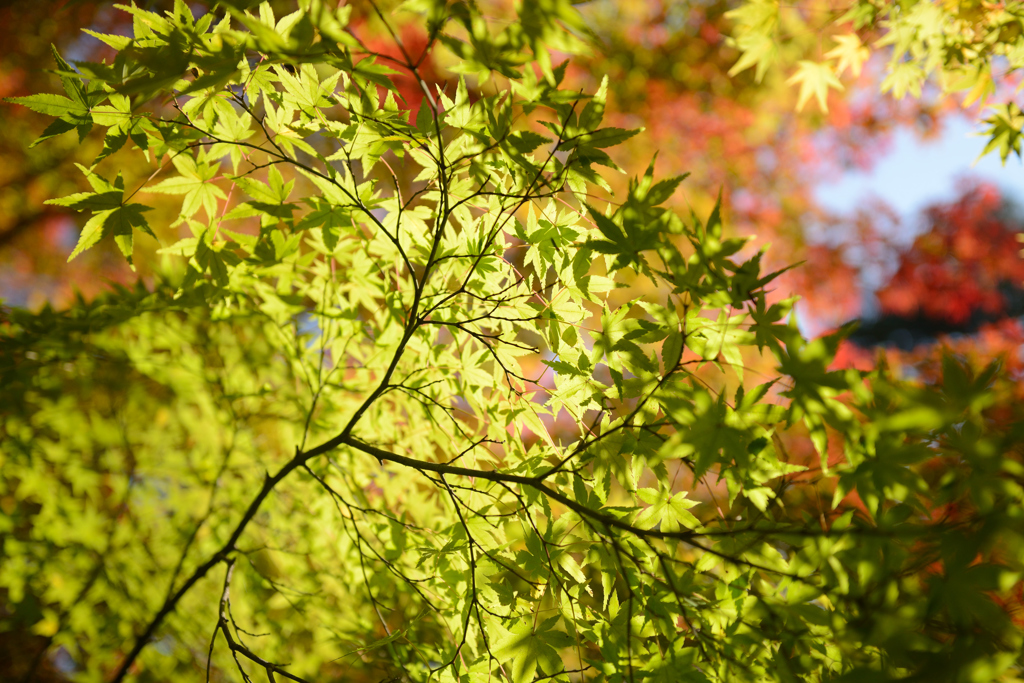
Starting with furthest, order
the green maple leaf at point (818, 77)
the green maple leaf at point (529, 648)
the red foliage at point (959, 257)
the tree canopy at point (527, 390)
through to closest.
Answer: the red foliage at point (959, 257) < the green maple leaf at point (818, 77) < the green maple leaf at point (529, 648) < the tree canopy at point (527, 390)

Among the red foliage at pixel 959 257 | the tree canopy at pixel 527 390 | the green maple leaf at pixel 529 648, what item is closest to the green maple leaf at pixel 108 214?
the tree canopy at pixel 527 390

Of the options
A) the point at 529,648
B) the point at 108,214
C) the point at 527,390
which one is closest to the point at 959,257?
the point at 527,390

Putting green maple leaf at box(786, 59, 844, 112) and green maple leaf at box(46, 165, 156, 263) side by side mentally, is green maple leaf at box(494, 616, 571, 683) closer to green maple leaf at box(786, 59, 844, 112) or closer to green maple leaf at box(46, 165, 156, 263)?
green maple leaf at box(46, 165, 156, 263)

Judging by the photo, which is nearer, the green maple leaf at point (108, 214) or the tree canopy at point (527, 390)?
the tree canopy at point (527, 390)

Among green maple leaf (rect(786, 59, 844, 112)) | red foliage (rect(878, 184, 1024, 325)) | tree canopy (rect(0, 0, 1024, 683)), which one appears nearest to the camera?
tree canopy (rect(0, 0, 1024, 683))

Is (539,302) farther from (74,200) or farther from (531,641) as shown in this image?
(74,200)

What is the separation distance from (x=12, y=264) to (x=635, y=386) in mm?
6641

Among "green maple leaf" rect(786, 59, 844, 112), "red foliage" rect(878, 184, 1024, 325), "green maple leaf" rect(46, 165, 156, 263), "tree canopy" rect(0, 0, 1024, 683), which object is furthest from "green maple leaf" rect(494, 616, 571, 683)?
"red foliage" rect(878, 184, 1024, 325)

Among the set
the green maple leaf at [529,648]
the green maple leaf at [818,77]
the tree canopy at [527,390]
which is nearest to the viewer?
the tree canopy at [527,390]

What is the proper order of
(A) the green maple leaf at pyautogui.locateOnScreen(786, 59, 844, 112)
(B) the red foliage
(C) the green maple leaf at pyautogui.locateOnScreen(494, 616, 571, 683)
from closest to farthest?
1. (C) the green maple leaf at pyautogui.locateOnScreen(494, 616, 571, 683)
2. (A) the green maple leaf at pyautogui.locateOnScreen(786, 59, 844, 112)
3. (B) the red foliage

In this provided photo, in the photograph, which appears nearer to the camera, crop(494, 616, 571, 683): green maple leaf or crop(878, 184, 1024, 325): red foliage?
crop(494, 616, 571, 683): green maple leaf

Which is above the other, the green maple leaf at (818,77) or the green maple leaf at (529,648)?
the green maple leaf at (818,77)

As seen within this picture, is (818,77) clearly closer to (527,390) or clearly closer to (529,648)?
(527,390)

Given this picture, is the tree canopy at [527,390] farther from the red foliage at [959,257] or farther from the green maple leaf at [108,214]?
the red foliage at [959,257]
